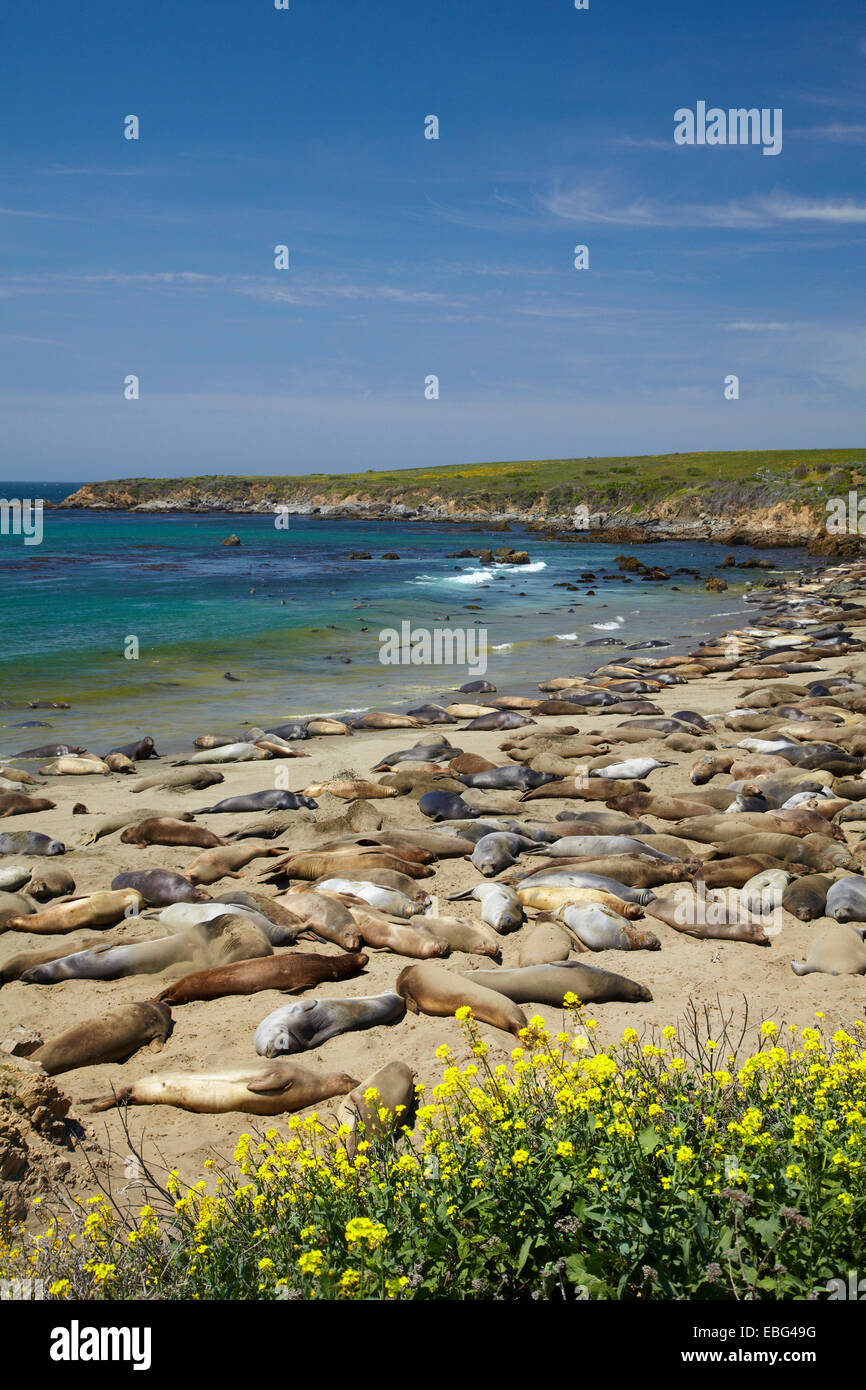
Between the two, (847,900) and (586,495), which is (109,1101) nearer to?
(847,900)

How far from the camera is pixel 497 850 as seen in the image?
8.64 metres

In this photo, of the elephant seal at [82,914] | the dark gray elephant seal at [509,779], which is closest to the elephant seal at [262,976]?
the elephant seal at [82,914]

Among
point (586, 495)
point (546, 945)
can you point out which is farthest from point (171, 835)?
point (586, 495)

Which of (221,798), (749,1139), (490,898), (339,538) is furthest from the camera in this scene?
(339,538)

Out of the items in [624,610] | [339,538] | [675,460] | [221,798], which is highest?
[675,460]

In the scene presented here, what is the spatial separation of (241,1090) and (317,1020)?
78 cm

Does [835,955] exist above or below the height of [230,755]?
below

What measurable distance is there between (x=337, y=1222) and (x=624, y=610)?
33.9 metres

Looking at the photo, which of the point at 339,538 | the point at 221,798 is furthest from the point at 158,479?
the point at 221,798

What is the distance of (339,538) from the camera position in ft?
257

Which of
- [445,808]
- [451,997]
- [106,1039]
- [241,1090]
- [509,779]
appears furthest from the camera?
[509,779]

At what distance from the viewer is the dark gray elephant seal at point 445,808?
10406mm
